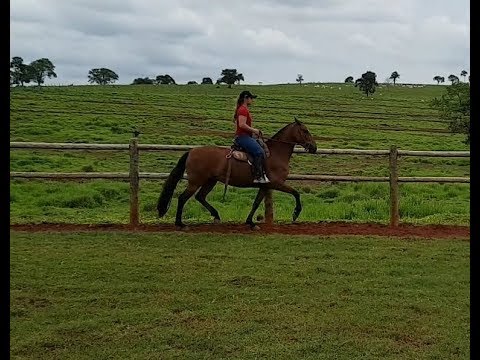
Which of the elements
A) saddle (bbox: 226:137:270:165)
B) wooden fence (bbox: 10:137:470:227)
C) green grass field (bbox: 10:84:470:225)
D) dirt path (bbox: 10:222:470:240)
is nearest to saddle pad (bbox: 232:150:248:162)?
saddle (bbox: 226:137:270:165)

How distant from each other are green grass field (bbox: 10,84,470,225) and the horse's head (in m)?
1.83

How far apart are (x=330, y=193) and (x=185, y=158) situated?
754 centimetres

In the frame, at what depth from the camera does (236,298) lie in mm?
5648

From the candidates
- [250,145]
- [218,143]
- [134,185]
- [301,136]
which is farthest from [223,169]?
[218,143]

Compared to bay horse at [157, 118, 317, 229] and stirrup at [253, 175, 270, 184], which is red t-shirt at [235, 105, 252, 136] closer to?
bay horse at [157, 118, 317, 229]

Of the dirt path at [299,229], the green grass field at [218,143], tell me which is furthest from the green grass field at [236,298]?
the green grass field at [218,143]

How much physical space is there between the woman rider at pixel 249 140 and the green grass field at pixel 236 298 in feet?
3.53

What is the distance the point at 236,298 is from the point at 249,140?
3.68 metres

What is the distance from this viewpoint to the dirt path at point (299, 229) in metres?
9.02

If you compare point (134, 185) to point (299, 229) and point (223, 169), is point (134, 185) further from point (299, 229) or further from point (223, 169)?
point (299, 229)

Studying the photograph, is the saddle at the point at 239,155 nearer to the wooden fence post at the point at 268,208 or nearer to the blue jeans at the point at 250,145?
the blue jeans at the point at 250,145

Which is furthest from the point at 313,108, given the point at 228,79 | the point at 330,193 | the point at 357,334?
the point at 357,334

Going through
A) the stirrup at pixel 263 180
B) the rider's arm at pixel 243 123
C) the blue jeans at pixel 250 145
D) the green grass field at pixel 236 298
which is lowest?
the green grass field at pixel 236 298

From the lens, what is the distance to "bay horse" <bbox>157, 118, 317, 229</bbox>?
8971 millimetres
